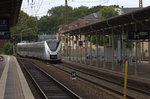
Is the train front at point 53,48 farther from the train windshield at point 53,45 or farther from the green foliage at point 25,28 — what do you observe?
the green foliage at point 25,28

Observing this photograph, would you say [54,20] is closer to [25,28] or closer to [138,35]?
[25,28]

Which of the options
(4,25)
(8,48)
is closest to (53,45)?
(4,25)

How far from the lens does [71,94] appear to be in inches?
570

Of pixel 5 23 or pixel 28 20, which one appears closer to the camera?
pixel 5 23

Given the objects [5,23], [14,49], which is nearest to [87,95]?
[5,23]

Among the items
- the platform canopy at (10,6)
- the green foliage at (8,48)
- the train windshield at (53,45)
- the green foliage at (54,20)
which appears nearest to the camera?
the platform canopy at (10,6)

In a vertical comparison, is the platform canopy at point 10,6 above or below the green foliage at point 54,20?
below

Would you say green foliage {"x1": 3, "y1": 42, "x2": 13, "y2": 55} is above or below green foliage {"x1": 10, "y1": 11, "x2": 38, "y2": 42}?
below

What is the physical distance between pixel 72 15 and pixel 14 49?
2082 inches

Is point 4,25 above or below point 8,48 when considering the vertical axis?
above

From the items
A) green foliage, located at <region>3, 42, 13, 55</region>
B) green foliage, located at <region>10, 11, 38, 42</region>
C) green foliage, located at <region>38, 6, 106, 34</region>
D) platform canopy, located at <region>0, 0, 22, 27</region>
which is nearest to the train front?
platform canopy, located at <region>0, 0, 22, 27</region>

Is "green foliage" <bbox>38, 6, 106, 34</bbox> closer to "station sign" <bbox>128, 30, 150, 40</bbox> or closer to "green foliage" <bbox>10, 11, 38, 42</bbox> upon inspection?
"green foliage" <bbox>10, 11, 38, 42</bbox>

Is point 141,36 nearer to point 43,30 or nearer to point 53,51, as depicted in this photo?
point 53,51

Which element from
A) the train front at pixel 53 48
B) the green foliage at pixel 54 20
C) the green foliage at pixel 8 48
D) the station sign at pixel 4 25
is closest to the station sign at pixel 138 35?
the station sign at pixel 4 25
